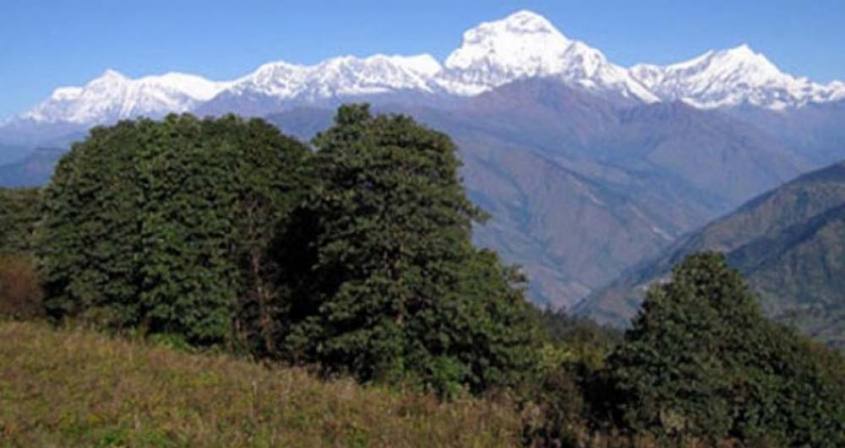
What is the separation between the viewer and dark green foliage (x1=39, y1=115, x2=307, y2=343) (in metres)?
31.7

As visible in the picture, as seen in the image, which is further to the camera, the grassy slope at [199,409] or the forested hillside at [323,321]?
the forested hillside at [323,321]

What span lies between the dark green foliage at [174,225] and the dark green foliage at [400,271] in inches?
156

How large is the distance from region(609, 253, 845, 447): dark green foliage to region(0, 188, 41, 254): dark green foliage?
5198 centimetres

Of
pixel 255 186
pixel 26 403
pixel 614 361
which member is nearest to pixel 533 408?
pixel 26 403

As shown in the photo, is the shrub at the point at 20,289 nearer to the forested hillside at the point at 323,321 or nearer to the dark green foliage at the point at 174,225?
the forested hillside at the point at 323,321

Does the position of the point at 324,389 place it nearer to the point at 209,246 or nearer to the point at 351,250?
the point at 351,250

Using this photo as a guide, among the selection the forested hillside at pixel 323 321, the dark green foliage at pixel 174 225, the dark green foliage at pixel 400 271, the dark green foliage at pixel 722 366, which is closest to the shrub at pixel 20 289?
the forested hillside at pixel 323 321

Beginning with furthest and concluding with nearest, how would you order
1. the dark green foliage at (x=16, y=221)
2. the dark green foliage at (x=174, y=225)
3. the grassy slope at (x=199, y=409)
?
the dark green foliage at (x=16, y=221) → the dark green foliage at (x=174, y=225) → the grassy slope at (x=199, y=409)

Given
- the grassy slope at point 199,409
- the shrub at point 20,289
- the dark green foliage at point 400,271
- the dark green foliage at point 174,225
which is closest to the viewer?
the grassy slope at point 199,409

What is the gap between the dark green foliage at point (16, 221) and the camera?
7100cm

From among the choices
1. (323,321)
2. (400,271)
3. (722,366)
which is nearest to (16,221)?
(323,321)

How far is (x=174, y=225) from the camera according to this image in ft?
105

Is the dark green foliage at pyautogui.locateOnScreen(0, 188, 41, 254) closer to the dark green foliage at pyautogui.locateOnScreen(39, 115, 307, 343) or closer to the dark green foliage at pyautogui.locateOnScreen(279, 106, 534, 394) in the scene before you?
the dark green foliage at pyautogui.locateOnScreen(39, 115, 307, 343)

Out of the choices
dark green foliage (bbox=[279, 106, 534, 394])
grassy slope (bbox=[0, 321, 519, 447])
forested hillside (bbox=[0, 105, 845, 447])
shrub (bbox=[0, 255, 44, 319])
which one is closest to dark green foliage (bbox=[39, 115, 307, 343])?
forested hillside (bbox=[0, 105, 845, 447])
